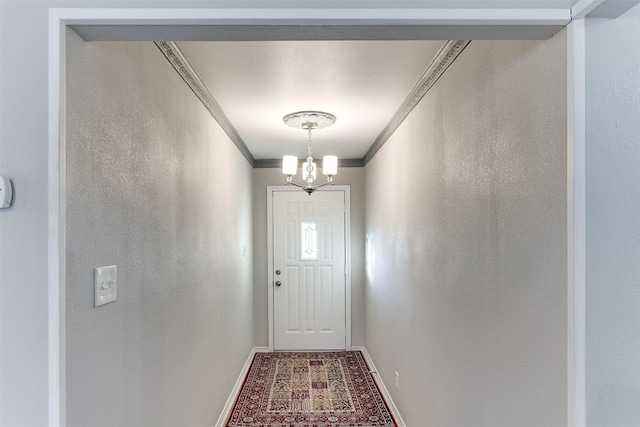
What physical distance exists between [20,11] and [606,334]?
1689 mm

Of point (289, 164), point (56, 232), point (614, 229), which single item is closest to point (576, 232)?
point (614, 229)

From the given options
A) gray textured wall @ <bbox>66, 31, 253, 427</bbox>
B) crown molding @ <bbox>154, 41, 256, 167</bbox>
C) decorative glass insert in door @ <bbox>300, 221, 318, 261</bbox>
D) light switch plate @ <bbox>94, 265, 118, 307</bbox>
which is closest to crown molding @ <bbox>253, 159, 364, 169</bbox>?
decorative glass insert in door @ <bbox>300, 221, 318, 261</bbox>

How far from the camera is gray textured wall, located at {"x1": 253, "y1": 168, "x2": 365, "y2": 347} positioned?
4.73 metres

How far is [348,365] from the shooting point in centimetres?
416

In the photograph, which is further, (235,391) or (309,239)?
(309,239)

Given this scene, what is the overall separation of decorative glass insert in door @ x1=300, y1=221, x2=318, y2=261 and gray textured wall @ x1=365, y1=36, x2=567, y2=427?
2197 mm

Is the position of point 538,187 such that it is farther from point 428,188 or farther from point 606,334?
point 428,188

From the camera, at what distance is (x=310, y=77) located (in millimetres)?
2219

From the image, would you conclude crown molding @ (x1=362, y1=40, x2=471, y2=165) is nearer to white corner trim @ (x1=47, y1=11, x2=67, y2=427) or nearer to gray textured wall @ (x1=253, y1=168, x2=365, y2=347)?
gray textured wall @ (x1=253, y1=168, x2=365, y2=347)

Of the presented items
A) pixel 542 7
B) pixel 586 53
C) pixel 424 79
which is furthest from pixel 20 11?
pixel 424 79

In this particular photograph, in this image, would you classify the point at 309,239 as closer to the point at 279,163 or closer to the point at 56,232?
the point at 279,163

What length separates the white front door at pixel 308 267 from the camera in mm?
4719

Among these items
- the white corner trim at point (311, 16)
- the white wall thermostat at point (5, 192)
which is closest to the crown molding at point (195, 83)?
the white corner trim at point (311, 16)

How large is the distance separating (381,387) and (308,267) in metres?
1.71
